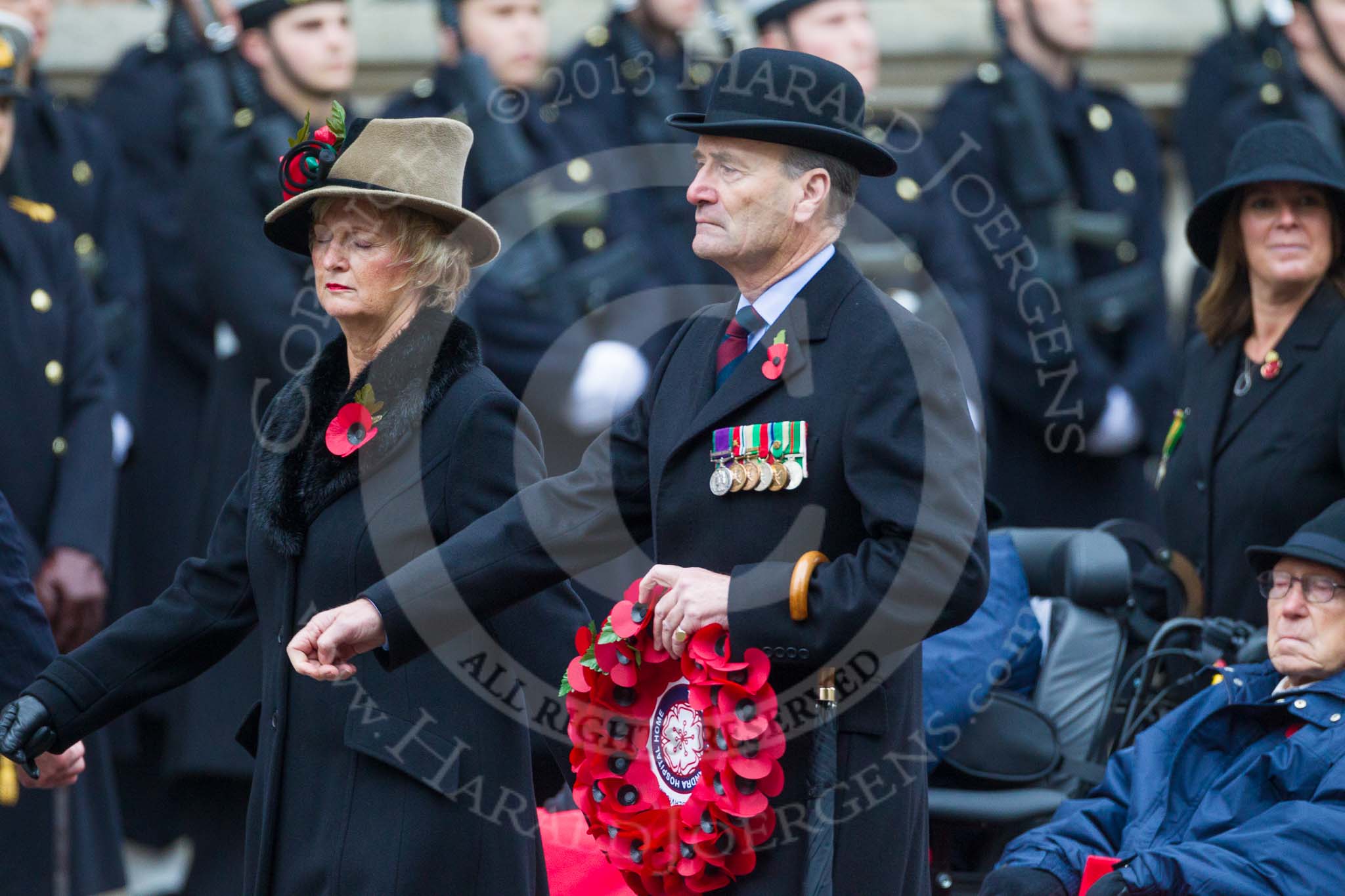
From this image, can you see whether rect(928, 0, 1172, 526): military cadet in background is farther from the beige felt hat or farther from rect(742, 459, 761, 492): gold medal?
rect(742, 459, 761, 492): gold medal

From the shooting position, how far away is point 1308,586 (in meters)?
4.27

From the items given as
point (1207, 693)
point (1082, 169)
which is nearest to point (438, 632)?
point (1207, 693)

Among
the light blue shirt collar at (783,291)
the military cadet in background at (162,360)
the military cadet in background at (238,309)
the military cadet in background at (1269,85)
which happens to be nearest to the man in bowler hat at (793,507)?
the light blue shirt collar at (783,291)

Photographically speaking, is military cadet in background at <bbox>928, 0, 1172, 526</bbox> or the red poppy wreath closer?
the red poppy wreath

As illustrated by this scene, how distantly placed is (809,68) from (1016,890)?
5.04 feet

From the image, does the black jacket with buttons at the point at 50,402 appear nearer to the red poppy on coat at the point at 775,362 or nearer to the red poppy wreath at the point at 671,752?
the red poppy wreath at the point at 671,752

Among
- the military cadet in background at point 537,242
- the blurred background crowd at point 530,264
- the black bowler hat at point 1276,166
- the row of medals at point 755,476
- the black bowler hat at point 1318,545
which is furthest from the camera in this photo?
the military cadet in background at point 537,242

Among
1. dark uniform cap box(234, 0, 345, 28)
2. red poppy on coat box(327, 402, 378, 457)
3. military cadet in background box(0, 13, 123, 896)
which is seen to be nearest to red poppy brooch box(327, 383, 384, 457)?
red poppy on coat box(327, 402, 378, 457)

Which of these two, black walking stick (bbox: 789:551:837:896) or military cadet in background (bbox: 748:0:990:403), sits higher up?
military cadet in background (bbox: 748:0:990:403)

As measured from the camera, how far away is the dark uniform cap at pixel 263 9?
6523 mm

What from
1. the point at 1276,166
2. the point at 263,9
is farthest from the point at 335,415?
the point at 263,9

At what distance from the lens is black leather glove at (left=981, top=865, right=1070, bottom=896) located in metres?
4.01

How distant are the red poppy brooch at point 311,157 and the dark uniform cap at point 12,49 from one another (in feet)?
6.94

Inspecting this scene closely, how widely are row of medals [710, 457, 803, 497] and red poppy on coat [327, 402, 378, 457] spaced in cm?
62
